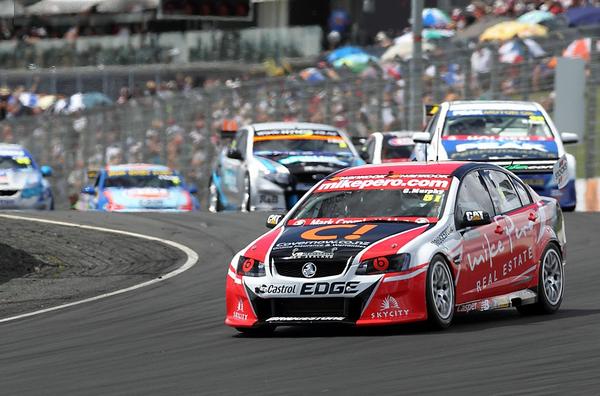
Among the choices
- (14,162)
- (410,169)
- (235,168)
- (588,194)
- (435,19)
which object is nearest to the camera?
(410,169)

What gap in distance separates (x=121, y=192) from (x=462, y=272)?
17425 millimetres

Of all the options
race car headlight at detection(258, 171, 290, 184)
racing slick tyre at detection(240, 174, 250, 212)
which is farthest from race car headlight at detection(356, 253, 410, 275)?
racing slick tyre at detection(240, 174, 250, 212)

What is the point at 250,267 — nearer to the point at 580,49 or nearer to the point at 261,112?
the point at 580,49

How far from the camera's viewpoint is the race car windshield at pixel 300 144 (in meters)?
25.6

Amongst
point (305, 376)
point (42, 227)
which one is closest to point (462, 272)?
point (305, 376)

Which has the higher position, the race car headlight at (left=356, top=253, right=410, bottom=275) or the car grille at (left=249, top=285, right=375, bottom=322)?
the race car headlight at (left=356, top=253, right=410, bottom=275)

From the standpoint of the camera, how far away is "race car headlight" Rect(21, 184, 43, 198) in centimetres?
2886

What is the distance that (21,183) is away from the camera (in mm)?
28953

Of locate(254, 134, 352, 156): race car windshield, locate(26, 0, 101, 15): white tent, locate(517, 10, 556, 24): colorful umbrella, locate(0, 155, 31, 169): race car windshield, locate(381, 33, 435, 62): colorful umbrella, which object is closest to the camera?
locate(254, 134, 352, 156): race car windshield

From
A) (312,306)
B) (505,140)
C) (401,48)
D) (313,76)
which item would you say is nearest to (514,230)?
(312,306)

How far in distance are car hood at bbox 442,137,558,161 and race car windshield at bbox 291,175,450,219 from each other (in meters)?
9.65

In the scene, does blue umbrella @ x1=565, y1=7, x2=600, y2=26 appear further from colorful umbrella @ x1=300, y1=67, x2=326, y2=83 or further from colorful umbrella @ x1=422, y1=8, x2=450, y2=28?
colorful umbrella @ x1=422, y1=8, x2=450, y2=28

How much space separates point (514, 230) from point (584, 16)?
22518 millimetres

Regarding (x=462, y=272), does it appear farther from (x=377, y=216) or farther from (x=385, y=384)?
(x=385, y=384)
